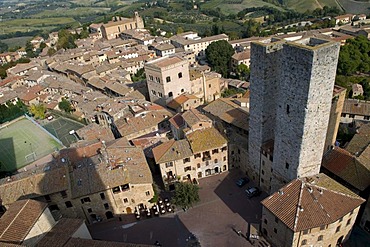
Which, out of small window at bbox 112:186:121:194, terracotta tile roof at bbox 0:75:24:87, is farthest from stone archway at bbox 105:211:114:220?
terracotta tile roof at bbox 0:75:24:87

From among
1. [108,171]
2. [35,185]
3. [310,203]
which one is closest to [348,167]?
[310,203]

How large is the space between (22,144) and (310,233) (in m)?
50.8

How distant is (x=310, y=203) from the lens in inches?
1187

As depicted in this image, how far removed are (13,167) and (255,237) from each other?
40231mm

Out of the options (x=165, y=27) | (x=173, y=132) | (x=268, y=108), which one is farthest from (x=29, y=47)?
(x=268, y=108)

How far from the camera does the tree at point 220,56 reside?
93.3 meters

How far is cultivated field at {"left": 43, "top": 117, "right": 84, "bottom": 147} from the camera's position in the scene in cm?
5600

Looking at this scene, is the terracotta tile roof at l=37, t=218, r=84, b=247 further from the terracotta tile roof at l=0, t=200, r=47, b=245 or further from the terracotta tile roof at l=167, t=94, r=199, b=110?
the terracotta tile roof at l=167, t=94, r=199, b=110

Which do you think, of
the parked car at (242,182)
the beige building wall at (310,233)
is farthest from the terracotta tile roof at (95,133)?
the beige building wall at (310,233)

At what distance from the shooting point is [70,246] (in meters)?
28.5

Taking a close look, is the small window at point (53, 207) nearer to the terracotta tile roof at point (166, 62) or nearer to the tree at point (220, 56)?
the terracotta tile roof at point (166, 62)

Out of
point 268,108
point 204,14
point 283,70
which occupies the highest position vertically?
point 283,70

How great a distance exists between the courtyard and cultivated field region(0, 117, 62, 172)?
20.6 metres

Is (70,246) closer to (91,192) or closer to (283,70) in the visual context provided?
(91,192)
